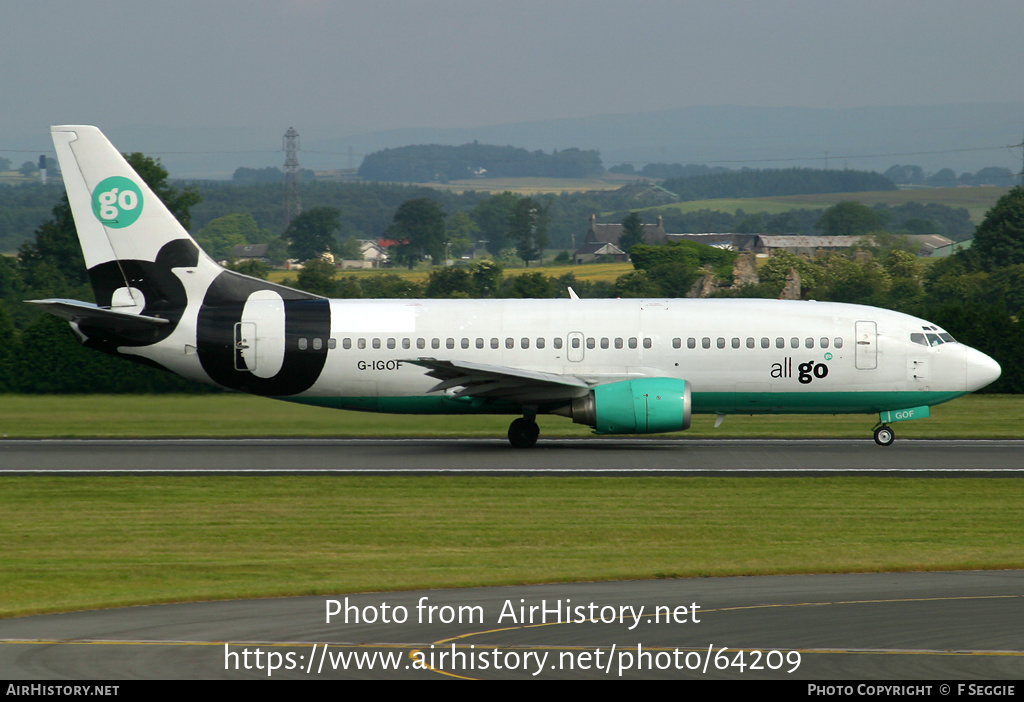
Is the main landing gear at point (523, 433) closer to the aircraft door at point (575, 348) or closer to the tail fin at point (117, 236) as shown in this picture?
the aircraft door at point (575, 348)

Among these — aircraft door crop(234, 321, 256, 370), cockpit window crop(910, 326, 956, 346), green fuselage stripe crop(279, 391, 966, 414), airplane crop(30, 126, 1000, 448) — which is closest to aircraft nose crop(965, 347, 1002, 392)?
airplane crop(30, 126, 1000, 448)

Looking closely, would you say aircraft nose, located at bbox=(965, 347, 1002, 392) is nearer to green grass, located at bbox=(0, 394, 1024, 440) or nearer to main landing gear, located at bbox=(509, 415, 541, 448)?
green grass, located at bbox=(0, 394, 1024, 440)

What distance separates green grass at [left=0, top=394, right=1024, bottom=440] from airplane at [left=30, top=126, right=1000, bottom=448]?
2544 millimetres

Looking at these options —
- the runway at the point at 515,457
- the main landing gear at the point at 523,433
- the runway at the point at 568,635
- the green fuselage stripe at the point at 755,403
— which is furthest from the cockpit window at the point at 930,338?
the runway at the point at 568,635

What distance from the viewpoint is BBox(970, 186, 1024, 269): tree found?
112 metres

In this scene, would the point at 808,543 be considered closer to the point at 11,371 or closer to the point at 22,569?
the point at 22,569

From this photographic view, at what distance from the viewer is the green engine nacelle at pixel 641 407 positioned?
3428cm

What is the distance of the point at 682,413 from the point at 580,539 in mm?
12349

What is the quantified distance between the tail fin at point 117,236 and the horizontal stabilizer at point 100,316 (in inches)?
33.1

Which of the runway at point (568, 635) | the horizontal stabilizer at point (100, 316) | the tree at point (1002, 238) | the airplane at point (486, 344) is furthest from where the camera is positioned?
the tree at point (1002, 238)

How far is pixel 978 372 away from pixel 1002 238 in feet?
275

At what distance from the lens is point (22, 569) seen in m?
20.1

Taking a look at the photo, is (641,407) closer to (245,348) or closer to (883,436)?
(883,436)

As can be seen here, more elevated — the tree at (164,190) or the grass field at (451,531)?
the tree at (164,190)
